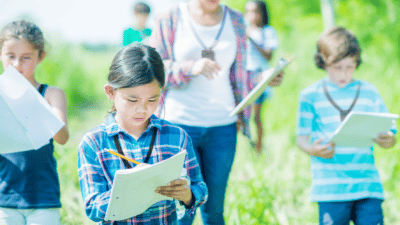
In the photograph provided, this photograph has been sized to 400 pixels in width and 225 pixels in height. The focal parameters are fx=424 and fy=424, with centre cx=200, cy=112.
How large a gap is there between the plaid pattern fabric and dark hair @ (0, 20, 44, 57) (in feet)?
1.89

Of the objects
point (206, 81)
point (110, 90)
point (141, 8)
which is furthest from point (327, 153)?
point (141, 8)

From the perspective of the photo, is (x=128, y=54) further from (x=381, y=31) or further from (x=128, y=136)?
(x=381, y=31)

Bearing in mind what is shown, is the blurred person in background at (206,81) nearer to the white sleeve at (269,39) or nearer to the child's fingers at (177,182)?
the child's fingers at (177,182)

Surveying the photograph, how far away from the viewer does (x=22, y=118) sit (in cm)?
174

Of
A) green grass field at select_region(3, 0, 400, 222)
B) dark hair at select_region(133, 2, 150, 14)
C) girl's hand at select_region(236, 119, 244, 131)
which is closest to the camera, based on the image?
girl's hand at select_region(236, 119, 244, 131)

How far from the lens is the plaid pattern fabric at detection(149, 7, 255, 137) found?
219 cm

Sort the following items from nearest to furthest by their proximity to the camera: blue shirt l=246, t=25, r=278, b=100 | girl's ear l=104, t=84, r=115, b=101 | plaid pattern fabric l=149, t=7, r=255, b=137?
girl's ear l=104, t=84, r=115, b=101
plaid pattern fabric l=149, t=7, r=255, b=137
blue shirt l=246, t=25, r=278, b=100

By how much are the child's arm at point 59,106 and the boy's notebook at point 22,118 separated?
0.54 feet

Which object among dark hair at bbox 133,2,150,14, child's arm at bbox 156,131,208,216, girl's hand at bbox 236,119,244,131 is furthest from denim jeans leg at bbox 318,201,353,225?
dark hair at bbox 133,2,150,14

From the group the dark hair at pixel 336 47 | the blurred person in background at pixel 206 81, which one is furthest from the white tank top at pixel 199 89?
the dark hair at pixel 336 47

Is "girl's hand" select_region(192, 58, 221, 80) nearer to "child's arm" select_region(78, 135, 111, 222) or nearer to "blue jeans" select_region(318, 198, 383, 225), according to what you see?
"child's arm" select_region(78, 135, 111, 222)

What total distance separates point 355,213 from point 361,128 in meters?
0.50

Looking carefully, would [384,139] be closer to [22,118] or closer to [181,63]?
[181,63]

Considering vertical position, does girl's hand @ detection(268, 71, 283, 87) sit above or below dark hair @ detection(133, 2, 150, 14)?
below
